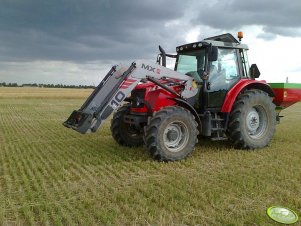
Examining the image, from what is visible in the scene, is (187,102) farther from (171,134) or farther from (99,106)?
(99,106)

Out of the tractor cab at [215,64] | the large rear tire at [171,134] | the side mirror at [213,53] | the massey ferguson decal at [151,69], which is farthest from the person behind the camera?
the tractor cab at [215,64]

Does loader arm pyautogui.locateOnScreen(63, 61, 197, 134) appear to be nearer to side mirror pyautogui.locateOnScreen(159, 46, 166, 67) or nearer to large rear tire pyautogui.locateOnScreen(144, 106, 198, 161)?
large rear tire pyautogui.locateOnScreen(144, 106, 198, 161)

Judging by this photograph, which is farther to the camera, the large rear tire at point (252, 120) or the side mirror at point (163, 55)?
the side mirror at point (163, 55)

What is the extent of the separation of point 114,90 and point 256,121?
359 cm

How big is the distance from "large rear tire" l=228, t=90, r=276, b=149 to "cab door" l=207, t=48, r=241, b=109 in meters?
0.39

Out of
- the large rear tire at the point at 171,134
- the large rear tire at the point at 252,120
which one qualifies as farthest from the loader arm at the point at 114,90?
the large rear tire at the point at 252,120

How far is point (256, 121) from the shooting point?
8.30 m

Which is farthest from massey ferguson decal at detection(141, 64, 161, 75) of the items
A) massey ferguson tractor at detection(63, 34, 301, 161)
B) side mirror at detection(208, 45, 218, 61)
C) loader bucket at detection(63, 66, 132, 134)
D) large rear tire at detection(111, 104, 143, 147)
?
large rear tire at detection(111, 104, 143, 147)

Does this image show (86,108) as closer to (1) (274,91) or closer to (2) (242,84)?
(2) (242,84)

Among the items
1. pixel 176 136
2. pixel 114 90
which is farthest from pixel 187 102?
pixel 114 90

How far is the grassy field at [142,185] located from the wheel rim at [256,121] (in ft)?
1.56

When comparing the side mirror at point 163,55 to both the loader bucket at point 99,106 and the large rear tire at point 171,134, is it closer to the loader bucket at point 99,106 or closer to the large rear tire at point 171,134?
the loader bucket at point 99,106

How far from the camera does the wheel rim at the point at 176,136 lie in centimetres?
691

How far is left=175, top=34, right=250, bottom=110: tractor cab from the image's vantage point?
25.3ft
